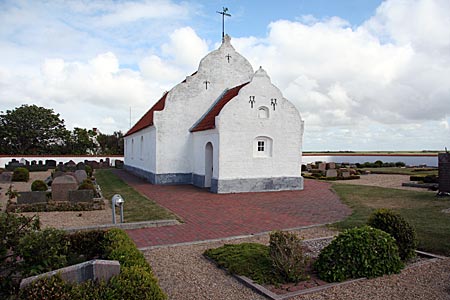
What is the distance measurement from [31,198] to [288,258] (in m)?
9.71

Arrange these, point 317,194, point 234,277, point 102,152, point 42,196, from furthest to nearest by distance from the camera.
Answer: point 102,152 < point 317,194 < point 42,196 < point 234,277

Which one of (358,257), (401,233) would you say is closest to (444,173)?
(401,233)

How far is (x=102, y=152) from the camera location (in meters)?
47.9

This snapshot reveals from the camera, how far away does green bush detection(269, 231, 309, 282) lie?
202 inches

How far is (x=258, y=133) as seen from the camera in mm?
15875

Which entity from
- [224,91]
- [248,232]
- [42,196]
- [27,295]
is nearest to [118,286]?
[27,295]

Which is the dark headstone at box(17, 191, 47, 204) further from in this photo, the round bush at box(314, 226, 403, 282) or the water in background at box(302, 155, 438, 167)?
the water in background at box(302, 155, 438, 167)

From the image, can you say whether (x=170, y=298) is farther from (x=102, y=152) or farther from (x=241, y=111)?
(x=102, y=152)

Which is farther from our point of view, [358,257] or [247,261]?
[247,261]

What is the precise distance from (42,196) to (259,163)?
29.3 feet

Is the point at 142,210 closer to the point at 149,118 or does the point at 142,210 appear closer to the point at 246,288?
the point at 246,288

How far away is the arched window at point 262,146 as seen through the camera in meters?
16.0

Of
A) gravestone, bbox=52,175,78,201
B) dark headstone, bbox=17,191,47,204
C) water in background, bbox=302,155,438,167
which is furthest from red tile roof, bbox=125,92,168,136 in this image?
water in background, bbox=302,155,438,167

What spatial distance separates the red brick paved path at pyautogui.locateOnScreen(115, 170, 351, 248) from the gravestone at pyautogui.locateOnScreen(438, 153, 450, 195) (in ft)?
13.9
